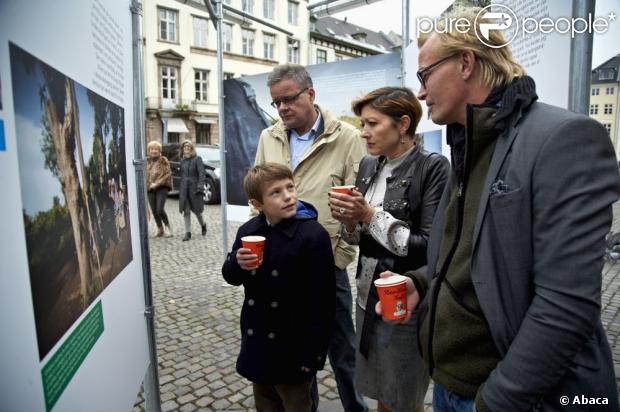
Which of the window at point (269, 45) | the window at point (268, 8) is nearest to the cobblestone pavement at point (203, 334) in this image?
the window at point (268, 8)

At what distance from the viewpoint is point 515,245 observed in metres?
1.08

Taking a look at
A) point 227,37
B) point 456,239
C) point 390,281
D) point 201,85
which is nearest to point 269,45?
point 227,37

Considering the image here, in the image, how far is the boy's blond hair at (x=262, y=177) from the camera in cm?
201

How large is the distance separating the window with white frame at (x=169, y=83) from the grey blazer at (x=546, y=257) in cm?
3274

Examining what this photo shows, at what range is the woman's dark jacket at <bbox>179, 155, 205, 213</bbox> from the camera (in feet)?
27.5

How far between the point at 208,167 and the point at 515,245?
1220cm

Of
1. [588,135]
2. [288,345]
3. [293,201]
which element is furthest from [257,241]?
[588,135]

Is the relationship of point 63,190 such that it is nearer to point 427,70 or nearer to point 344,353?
Result: point 427,70

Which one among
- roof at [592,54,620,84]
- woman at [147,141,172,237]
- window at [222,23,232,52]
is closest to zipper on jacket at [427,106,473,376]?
roof at [592,54,620,84]

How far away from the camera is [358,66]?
200 inches

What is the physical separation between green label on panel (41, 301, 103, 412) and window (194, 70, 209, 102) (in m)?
33.6

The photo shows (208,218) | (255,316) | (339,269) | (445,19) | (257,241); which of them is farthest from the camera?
(208,218)

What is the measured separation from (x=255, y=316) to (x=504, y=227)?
1261 mm

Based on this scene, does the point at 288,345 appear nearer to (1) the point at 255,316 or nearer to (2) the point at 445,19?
(1) the point at 255,316
